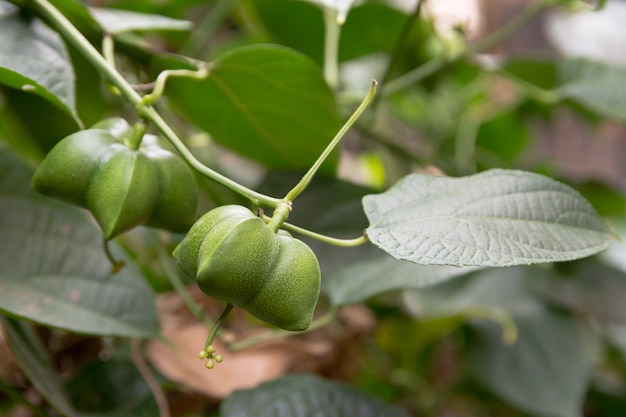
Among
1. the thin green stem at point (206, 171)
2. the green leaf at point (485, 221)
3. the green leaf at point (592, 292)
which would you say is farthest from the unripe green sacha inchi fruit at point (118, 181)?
the green leaf at point (592, 292)

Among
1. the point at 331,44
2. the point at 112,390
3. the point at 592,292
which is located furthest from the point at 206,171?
the point at 592,292

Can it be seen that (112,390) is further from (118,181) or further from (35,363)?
(118,181)

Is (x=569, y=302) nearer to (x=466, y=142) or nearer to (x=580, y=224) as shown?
(x=466, y=142)

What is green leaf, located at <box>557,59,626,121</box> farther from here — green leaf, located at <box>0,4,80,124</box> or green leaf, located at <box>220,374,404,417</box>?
green leaf, located at <box>0,4,80,124</box>

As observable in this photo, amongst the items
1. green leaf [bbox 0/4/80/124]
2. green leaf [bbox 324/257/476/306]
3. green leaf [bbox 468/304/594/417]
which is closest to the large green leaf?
green leaf [bbox 468/304/594/417]

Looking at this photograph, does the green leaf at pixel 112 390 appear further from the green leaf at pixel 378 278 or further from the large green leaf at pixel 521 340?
the large green leaf at pixel 521 340

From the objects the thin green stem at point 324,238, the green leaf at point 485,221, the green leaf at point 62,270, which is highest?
the green leaf at point 485,221

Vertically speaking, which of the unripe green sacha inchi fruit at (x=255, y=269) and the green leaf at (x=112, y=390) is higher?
the unripe green sacha inchi fruit at (x=255, y=269)

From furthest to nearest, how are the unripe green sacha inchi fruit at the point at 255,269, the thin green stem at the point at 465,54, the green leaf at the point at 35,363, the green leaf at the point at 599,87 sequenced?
the thin green stem at the point at 465,54 → the green leaf at the point at 599,87 → the green leaf at the point at 35,363 → the unripe green sacha inchi fruit at the point at 255,269
